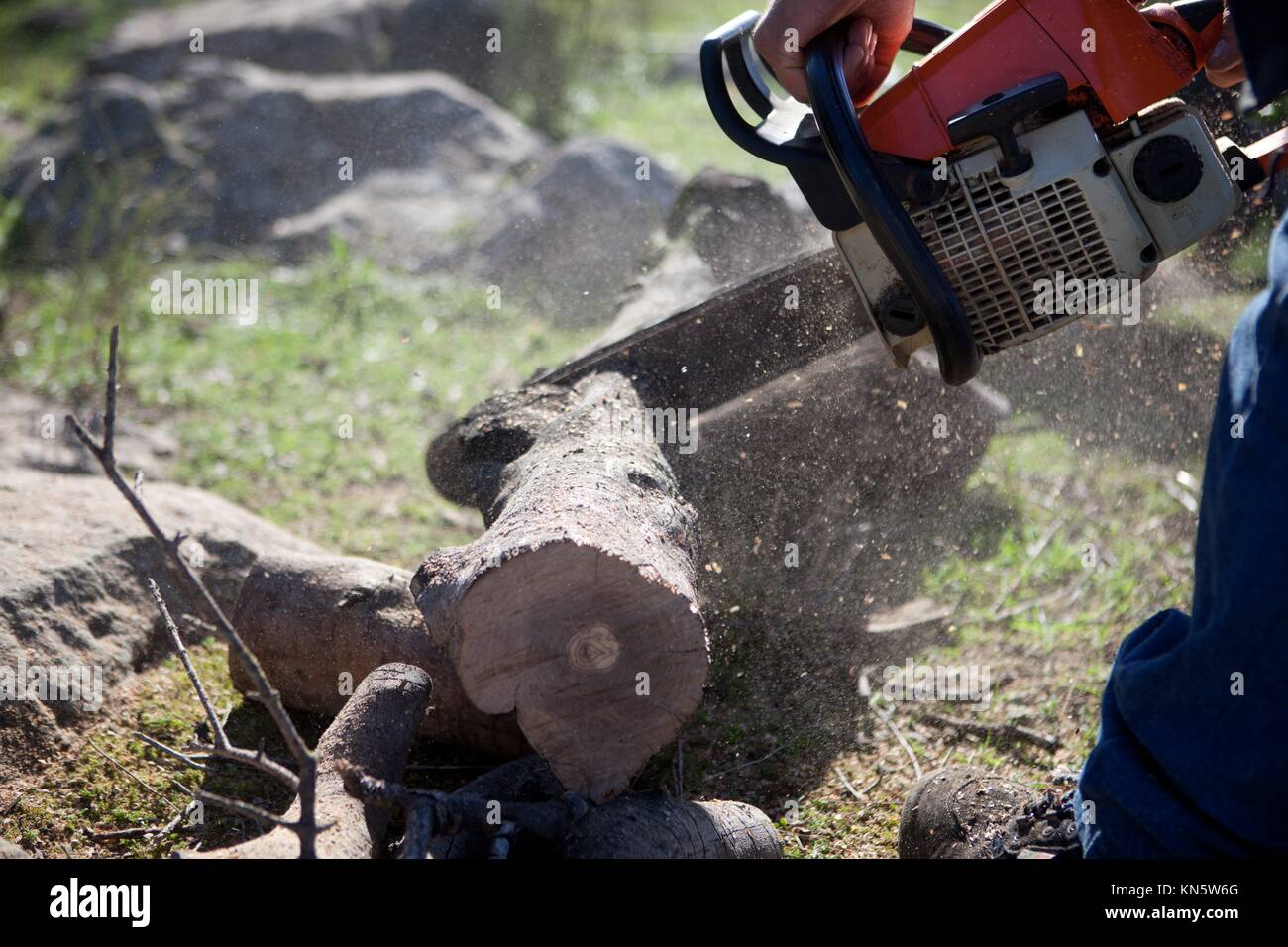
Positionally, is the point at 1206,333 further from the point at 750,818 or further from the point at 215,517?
the point at 215,517

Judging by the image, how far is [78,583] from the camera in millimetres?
3027

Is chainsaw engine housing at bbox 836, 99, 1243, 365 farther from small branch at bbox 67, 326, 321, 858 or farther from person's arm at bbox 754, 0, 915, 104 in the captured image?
small branch at bbox 67, 326, 321, 858

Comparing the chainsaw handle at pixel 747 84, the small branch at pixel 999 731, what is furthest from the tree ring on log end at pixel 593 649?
the small branch at pixel 999 731

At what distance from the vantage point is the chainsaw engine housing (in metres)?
2.27

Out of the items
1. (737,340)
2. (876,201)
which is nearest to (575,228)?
(737,340)

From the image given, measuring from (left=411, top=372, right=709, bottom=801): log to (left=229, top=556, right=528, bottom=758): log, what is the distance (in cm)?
46

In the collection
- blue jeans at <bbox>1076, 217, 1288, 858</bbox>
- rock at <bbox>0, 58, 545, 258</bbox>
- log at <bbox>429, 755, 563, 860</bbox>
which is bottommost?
log at <bbox>429, 755, 563, 860</bbox>

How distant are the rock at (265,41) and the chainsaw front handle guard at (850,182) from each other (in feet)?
24.5

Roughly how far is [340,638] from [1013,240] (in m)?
1.91

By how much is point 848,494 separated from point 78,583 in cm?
236

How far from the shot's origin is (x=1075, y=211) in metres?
2.29

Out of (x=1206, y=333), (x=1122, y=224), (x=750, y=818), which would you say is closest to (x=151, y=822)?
(x=750, y=818)

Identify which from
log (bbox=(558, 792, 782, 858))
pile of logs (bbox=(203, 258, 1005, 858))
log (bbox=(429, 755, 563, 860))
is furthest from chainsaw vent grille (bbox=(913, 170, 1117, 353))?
log (bbox=(429, 755, 563, 860))

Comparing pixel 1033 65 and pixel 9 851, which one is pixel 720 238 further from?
pixel 9 851
